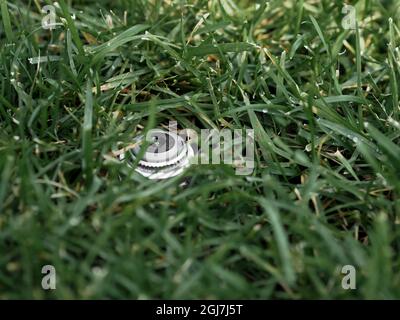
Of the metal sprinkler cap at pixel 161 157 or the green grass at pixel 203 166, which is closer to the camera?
the green grass at pixel 203 166

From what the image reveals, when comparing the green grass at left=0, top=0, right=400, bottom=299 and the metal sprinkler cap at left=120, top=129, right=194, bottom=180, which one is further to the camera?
the metal sprinkler cap at left=120, top=129, right=194, bottom=180

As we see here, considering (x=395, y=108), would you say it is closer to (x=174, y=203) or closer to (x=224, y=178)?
(x=224, y=178)
